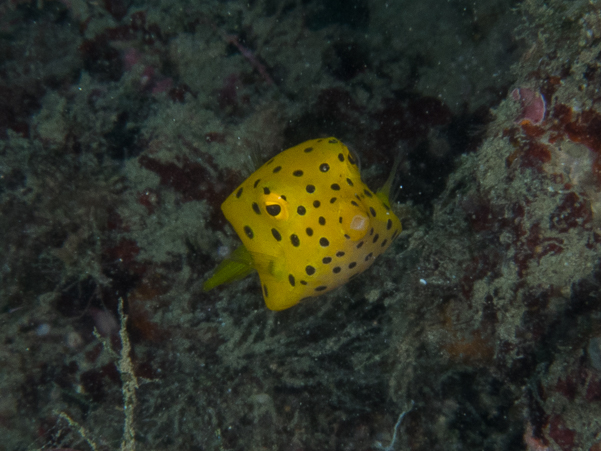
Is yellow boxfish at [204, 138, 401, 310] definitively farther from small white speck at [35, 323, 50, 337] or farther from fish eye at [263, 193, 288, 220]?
small white speck at [35, 323, 50, 337]

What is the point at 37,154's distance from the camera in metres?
3.39

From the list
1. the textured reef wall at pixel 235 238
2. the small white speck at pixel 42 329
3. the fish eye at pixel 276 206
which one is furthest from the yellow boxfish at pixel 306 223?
the small white speck at pixel 42 329

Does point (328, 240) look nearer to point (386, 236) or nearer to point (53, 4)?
point (386, 236)

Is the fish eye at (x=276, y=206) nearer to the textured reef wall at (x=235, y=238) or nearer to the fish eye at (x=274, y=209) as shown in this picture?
the fish eye at (x=274, y=209)

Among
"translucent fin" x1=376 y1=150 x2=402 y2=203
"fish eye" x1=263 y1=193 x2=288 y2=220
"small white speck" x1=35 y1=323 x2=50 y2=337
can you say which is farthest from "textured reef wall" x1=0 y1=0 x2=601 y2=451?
"fish eye" x1=263 y1=193 x2=288 y2=220

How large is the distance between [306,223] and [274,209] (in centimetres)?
31

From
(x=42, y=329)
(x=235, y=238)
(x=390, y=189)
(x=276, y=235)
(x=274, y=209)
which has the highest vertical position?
(x=390, y=189)

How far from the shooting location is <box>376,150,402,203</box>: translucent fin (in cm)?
346

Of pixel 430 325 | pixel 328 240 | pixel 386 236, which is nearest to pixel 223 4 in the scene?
pixel 328 240

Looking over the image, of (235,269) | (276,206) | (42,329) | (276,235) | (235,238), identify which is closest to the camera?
A: (276,206)

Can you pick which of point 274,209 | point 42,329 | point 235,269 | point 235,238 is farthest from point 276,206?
point 42,329

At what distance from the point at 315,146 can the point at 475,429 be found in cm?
307

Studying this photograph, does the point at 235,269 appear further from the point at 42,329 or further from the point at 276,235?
the point at 42,329

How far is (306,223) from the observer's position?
2969mm
